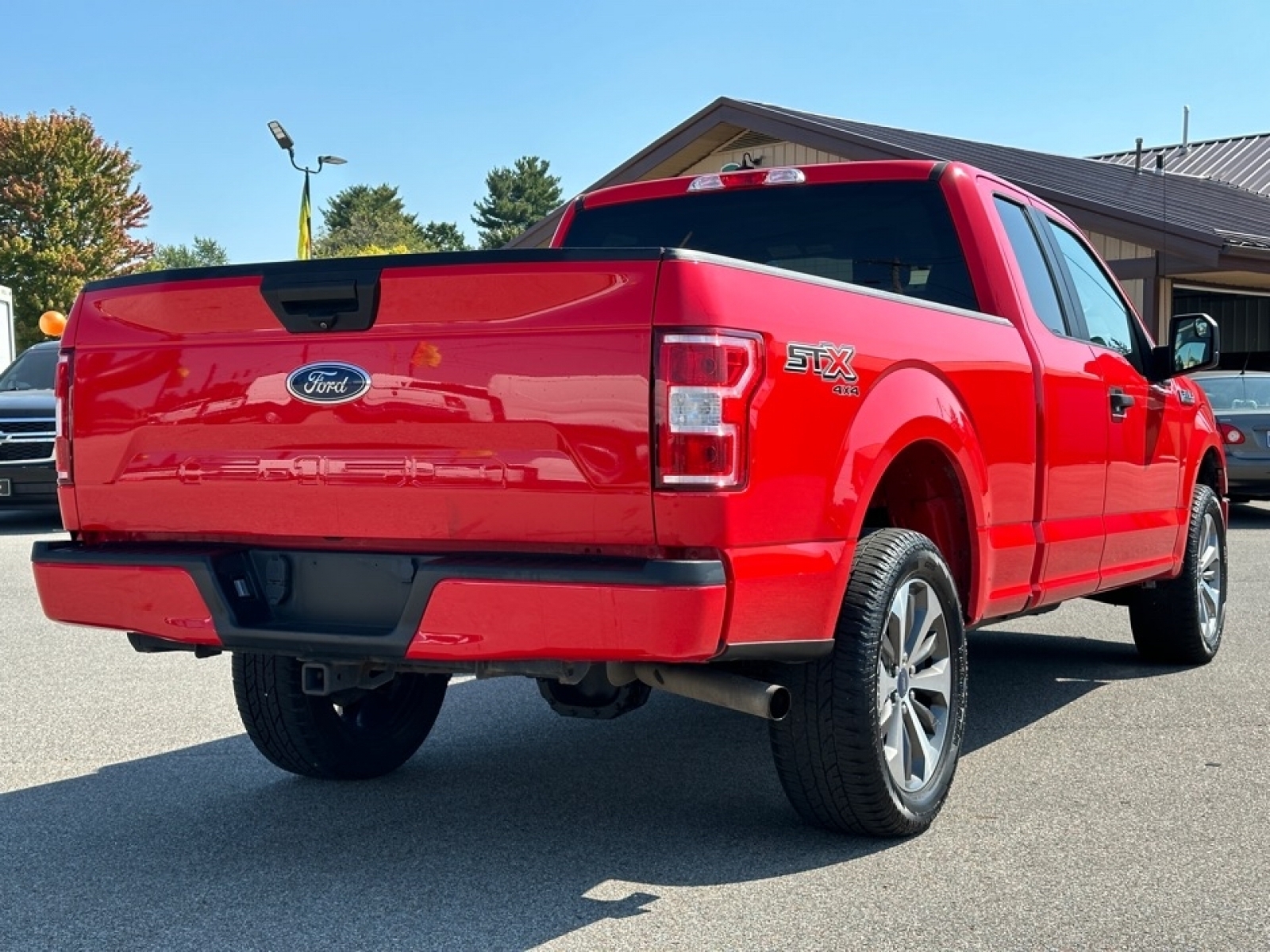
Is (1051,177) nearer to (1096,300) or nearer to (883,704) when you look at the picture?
(1096,300)

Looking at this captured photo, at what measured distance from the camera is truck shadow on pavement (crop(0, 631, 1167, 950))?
12.1 feet

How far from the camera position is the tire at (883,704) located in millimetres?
4035

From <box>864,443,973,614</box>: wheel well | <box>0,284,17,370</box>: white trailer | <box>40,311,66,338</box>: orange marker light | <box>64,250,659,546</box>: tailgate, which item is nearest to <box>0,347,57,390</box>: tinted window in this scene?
<box>40,311,66,338</box>: orange marker light

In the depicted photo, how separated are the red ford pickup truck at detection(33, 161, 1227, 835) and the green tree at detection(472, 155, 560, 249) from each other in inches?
4276

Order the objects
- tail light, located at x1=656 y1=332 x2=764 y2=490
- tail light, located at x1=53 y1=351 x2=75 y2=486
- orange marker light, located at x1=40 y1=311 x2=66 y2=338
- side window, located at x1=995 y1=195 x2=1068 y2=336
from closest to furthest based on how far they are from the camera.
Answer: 1. tail light, located at x1=656 y1=332 x2=764 y2=490
2. tail light, located at x1=53 y1=351 x2=75 y2=486
3. side window, located at x1=995 y1=195 x2=1068 y2=336
4. orange marker light, located at x1=40 y1=311 x2=66 y2=338

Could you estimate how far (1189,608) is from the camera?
6984 millimetres

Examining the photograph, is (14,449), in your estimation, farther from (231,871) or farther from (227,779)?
(231,871)

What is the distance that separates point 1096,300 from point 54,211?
58.8 m

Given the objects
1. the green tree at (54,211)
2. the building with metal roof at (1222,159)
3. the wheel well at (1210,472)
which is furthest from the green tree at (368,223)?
the wheel well at (1210,472)

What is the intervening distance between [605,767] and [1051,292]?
7.77 ft

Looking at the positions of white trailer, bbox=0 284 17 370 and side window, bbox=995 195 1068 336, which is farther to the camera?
white trailer, bbox=0 284 17 370

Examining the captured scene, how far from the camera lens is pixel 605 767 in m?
5.29

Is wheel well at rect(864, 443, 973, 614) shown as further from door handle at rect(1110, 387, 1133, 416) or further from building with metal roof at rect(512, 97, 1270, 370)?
building with metal roof at rect(512, 97, 1270, 370)

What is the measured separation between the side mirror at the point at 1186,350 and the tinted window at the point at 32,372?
12615mm
